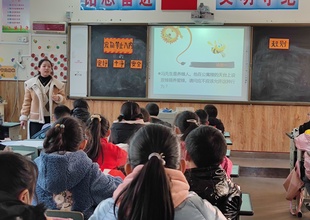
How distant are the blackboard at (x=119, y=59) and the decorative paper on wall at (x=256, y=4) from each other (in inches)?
49.4

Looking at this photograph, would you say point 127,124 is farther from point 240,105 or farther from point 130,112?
point 240,105

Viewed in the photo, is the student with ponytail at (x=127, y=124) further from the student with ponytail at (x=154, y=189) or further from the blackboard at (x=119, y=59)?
the blackboard at (x=119, y=59)

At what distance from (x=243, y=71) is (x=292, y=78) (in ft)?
2.35

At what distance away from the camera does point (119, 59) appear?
6.38 m

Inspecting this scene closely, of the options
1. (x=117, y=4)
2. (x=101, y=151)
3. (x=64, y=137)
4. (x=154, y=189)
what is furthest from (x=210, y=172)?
(x=117, y=4)

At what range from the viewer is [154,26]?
627cm

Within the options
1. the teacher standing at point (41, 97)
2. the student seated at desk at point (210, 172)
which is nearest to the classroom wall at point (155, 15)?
the teacher standing at point (41, 97)

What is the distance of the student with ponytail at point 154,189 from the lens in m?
1.24

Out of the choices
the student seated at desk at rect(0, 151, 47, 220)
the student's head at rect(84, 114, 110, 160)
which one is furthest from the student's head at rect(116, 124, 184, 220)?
the student's head at rect(84, 114, 110, 160)

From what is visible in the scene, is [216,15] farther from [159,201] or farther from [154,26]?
[159,201]

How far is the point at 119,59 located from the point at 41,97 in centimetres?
206

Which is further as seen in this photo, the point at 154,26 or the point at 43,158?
the point at 154,26

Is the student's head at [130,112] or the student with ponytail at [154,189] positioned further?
the student's head at [130,112]

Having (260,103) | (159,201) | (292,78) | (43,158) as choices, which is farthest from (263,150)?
(159,201)
